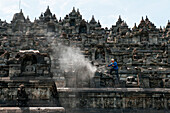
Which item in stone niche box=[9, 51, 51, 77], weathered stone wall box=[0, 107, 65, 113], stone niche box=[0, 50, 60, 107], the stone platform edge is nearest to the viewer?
weathered stone wall box=[0, 107, 65, 113]

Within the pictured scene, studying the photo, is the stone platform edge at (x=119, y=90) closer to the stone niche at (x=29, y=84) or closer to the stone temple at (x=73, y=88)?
the stone temple at (x=73, y=88)

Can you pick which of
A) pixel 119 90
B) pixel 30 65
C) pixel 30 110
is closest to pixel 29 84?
pixel 30 65

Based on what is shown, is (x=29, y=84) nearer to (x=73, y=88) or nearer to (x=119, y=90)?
(x=73, y=88)

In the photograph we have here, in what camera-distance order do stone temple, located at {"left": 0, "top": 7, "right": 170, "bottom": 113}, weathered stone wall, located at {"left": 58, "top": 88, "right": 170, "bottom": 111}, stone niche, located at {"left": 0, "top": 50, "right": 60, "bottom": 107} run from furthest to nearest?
weathered stone wall, located at {"left": 58, "top": 88, "right": 170, "bottom": 111} → stone temple, located at {"left": 0, "top": 7, "right": 170, "bottom": 113} → stone niche, located at {"left": 0, "top": 50, "right": 60, "bottom": 107}

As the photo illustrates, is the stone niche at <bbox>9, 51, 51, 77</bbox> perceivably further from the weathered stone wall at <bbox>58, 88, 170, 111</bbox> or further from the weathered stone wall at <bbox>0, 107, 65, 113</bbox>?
the weathered stone wall at <bbox>58, 88, 170, 111</bbox>

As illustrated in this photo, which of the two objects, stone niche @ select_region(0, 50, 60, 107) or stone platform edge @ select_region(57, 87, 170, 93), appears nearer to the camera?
stone niche @ select_region(0, 50, 60, 107)

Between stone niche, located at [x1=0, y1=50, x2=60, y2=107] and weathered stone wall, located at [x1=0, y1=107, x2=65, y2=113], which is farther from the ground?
stone niche, located at [x1=0, y1=50, x2=60, y2=107]

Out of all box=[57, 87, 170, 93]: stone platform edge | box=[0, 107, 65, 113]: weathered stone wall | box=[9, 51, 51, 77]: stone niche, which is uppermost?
box=[9, 51, 51, 77]: stone niche

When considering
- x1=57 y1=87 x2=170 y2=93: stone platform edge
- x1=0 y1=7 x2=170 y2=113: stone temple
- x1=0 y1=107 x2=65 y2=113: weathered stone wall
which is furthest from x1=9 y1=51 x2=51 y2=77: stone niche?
x1=57 y1=87 x2=170 y2=93: stone platform edge

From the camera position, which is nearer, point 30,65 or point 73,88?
point 30,65

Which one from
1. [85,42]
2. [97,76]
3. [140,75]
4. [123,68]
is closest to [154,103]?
[140,75]

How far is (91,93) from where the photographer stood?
19.6 m

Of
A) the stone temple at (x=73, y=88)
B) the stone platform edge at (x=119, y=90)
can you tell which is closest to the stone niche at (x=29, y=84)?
the stone temple at (x=73, y=88)

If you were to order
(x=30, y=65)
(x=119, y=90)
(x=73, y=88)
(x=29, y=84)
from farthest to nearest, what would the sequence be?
(x=119, y=90), (x=73, y=88), (x=30, y=65), (x=29, y=84)
